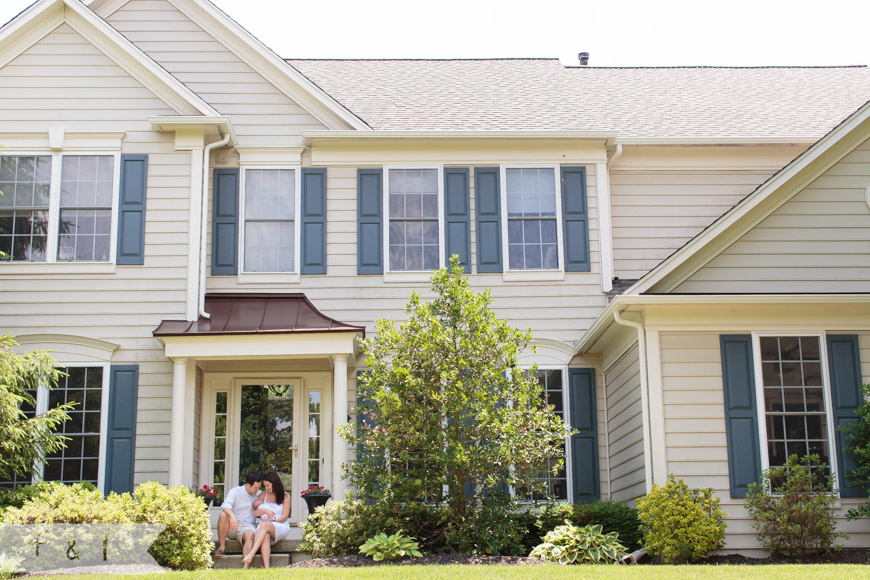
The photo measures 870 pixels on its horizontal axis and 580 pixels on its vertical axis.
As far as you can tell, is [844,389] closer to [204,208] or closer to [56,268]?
[204,208]

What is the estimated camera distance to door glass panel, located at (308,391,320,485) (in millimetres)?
12523

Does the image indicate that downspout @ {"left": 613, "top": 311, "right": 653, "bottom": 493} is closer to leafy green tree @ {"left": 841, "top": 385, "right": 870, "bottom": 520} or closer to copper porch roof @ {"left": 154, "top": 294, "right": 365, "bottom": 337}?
leafy green tree @ {"left": 841, "top": 385, "right": 870, "bottom": 520}

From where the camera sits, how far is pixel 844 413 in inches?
420

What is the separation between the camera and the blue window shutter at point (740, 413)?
34.1 ft

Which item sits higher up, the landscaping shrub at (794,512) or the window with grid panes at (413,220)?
the window with grid panes at (413,220)

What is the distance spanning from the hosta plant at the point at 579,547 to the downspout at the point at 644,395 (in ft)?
3.00

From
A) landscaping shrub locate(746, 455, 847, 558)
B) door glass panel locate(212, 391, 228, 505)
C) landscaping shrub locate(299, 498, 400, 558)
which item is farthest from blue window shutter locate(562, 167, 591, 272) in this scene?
door glass panel locate(212, 391, 228, 505)

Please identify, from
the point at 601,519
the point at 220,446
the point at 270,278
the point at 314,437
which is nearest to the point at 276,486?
the point at 314,437

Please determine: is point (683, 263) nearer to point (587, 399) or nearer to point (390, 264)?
point (587, 399)

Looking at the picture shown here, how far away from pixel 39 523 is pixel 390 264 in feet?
18.6

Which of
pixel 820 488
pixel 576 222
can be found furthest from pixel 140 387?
pixel 820 488

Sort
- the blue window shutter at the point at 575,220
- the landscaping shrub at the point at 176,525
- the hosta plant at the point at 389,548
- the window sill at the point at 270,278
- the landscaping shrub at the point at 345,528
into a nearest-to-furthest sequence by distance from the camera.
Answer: the landscaping shrub at the point at 176,525 < the hosta plant at the point at 389,548 < the landscaping shrub at the point at 345,528 < the window sill at the point at 270,278 < the blue window shutter at the point at 575,220

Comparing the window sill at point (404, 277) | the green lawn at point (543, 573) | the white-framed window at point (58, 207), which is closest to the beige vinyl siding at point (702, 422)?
the green lawn at point (543, 573)

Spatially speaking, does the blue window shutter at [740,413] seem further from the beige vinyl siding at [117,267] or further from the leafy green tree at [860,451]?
the beige vinyl siding at [117,267]
